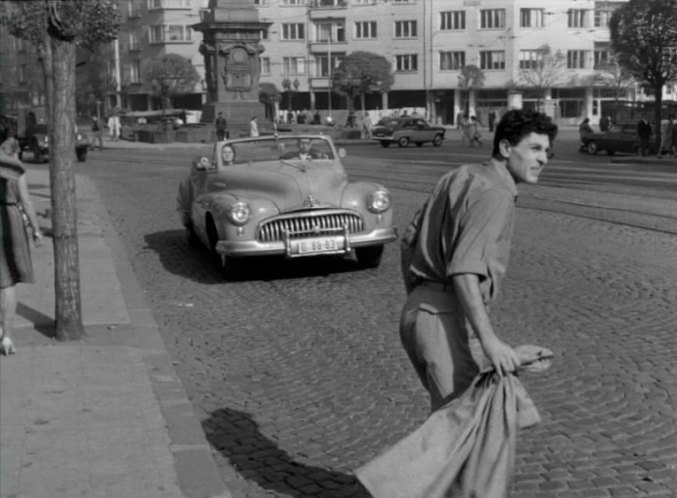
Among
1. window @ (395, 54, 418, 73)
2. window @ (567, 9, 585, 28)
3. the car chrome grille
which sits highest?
window @ (567, 9, 585, 28)

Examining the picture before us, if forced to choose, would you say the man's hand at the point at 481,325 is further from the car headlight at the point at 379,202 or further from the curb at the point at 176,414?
the car headlight at the point at 379,202

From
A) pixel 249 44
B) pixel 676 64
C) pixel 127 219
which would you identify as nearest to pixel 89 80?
pixel 249 44

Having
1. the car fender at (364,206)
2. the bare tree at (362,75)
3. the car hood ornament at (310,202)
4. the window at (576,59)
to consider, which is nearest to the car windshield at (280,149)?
the car fender at (364,206)

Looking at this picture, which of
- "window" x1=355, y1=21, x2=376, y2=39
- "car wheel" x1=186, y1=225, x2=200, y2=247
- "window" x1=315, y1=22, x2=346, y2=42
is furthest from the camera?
"window" x1=355, y1=21, x2=376, y2=39

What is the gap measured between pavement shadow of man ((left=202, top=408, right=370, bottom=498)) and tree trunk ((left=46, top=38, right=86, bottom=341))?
2.28 meters

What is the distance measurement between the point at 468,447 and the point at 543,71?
79.1m

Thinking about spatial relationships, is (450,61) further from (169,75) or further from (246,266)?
(246,266)

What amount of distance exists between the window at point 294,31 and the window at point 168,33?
14518mm

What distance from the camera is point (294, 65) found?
8406 centimetres

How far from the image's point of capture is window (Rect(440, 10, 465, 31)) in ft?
260

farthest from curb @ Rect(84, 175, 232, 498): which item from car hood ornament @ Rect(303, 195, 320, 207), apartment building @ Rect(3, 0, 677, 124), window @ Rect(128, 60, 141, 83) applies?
apartment building @ Rect(3, 0, 677, 124)

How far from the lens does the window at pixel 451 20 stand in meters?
79.1

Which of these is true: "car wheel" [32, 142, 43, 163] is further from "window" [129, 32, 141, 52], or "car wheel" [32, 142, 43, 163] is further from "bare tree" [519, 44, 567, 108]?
"bare tree" [519, 44, 567, 108]

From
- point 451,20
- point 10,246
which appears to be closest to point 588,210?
point 10,246
